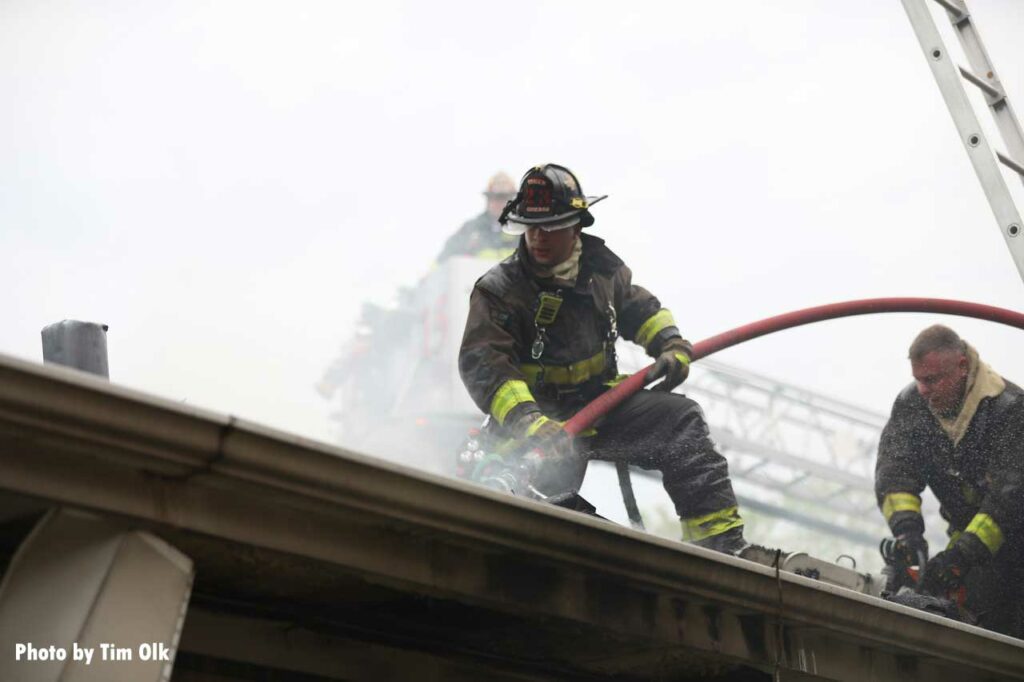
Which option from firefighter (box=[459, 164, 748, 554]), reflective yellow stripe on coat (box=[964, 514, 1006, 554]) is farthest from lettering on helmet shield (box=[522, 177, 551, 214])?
reflective yellow stripe on coat (box=[964, 514, 1006, 554])

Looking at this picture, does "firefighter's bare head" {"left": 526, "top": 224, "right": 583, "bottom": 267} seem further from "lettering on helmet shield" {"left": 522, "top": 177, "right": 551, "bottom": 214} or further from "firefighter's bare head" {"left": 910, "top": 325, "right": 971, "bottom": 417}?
"firefighter's bare head" {"left": 910, "top": 325, "right": 971, "bottom": 417}

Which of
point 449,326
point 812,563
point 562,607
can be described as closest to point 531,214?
point 812,563

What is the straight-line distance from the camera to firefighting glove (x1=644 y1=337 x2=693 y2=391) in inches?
211

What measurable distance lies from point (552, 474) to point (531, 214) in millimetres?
1134

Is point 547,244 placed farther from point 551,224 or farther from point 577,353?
point 577,353

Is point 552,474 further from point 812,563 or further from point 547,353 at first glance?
point 812,563

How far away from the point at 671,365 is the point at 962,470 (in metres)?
1.92

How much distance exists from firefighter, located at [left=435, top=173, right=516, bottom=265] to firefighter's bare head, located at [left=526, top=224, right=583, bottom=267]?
250 inches

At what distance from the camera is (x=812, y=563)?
479cm

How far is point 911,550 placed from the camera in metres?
6.19

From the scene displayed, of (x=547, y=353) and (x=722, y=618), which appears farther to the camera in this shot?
(x=547, y=353)

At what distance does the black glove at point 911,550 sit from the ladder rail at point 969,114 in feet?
4.59

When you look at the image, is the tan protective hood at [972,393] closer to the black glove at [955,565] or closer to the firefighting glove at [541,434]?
the black glove at [955,565]

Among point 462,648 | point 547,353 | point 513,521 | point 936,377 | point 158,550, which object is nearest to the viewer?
point 158,550
